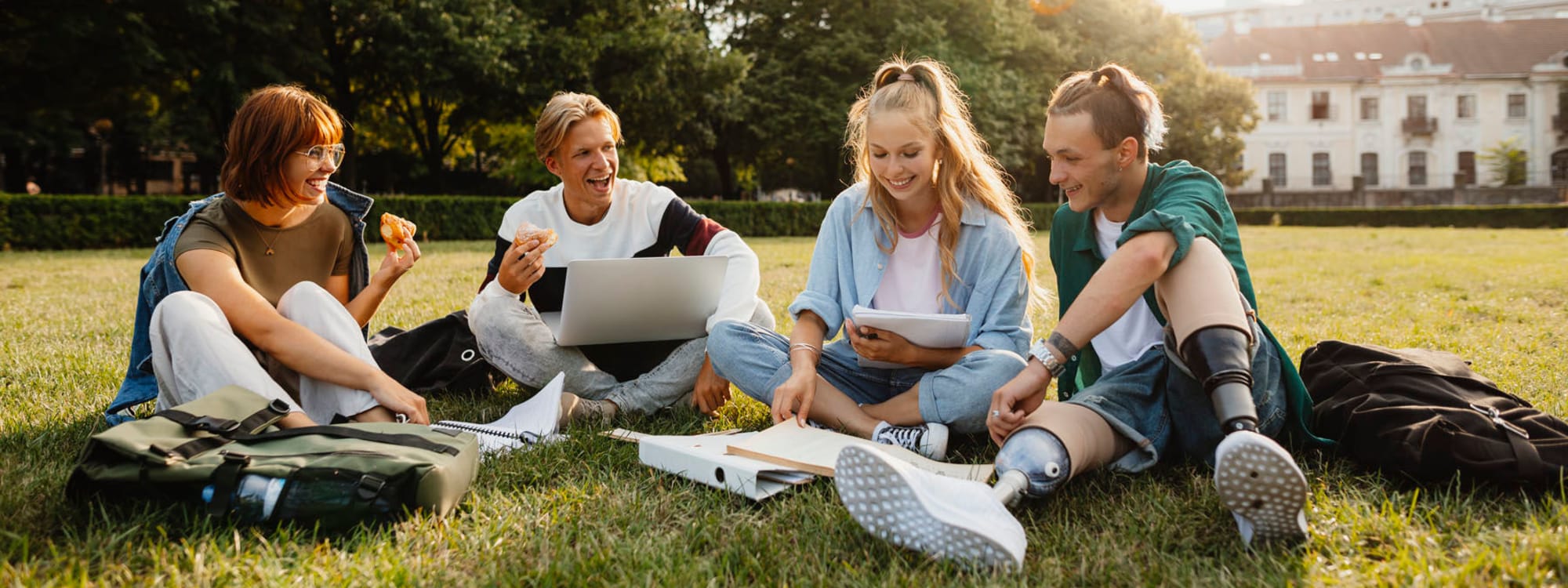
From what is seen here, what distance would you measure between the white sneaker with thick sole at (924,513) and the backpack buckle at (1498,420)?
124 centimetres

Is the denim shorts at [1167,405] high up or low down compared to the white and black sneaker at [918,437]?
up

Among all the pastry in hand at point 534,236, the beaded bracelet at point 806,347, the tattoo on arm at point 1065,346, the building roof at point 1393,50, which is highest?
the building roof at point 1393,50

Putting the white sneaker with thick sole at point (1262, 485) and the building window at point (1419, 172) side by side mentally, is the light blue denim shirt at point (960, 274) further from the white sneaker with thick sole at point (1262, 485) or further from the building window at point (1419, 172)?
the building window at point (1419, 172)

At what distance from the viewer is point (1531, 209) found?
2538 cm

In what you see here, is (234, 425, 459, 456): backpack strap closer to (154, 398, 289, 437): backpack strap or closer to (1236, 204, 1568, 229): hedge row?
(154, 398, 289, 437): backpack strap

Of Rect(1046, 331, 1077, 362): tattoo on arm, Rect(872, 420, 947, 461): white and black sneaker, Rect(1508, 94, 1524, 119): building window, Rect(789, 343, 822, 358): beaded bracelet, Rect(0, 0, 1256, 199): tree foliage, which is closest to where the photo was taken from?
Rect(1046, 331, 1077, 362): tattoo on arm

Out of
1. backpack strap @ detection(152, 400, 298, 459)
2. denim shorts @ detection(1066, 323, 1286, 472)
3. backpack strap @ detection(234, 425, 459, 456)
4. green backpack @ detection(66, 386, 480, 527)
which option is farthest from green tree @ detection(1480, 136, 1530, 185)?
backpack strap @ detection(152, 400, 298, 459)

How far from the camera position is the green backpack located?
1.99 m

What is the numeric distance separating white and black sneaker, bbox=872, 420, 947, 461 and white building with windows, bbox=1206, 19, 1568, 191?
1850 inches

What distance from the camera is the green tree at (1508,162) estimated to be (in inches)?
1655

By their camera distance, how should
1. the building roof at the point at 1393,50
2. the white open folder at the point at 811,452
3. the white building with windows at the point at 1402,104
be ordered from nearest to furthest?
the white open folder at the point at 811,452 < the white building with windows at the point at 1402,104 < the building roof at the point at 1393,50

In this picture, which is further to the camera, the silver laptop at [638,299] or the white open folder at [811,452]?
the silver laptop at [638,299]

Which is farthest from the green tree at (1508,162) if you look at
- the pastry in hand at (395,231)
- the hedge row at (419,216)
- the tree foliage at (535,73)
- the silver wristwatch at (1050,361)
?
the pastry in hand at (395,231)

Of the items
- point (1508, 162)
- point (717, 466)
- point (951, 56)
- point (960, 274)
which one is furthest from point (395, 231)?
point (1508, 162)
